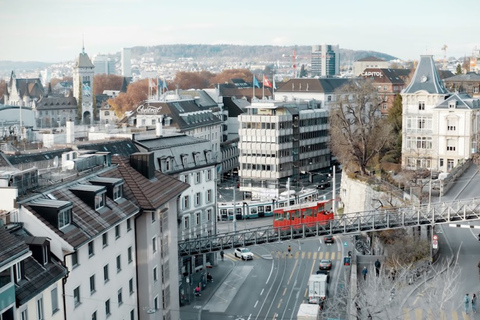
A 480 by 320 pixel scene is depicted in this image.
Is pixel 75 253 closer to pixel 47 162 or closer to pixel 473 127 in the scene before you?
pixel 47 162

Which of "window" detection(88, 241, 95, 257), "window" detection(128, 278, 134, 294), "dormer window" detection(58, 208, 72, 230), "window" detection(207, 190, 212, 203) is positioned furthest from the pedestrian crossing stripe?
"dormer window" detection(58, 208, 72, 230)

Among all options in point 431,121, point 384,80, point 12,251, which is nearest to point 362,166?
point 431,121

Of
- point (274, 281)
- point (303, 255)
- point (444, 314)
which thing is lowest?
point (274, 281)

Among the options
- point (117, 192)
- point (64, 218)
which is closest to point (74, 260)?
point (64, 218)

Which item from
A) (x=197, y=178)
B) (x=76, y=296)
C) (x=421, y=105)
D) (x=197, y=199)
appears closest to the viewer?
(x=76, y=296)

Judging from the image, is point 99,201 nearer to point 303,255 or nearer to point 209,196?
point 209,196

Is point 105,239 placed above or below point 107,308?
above
